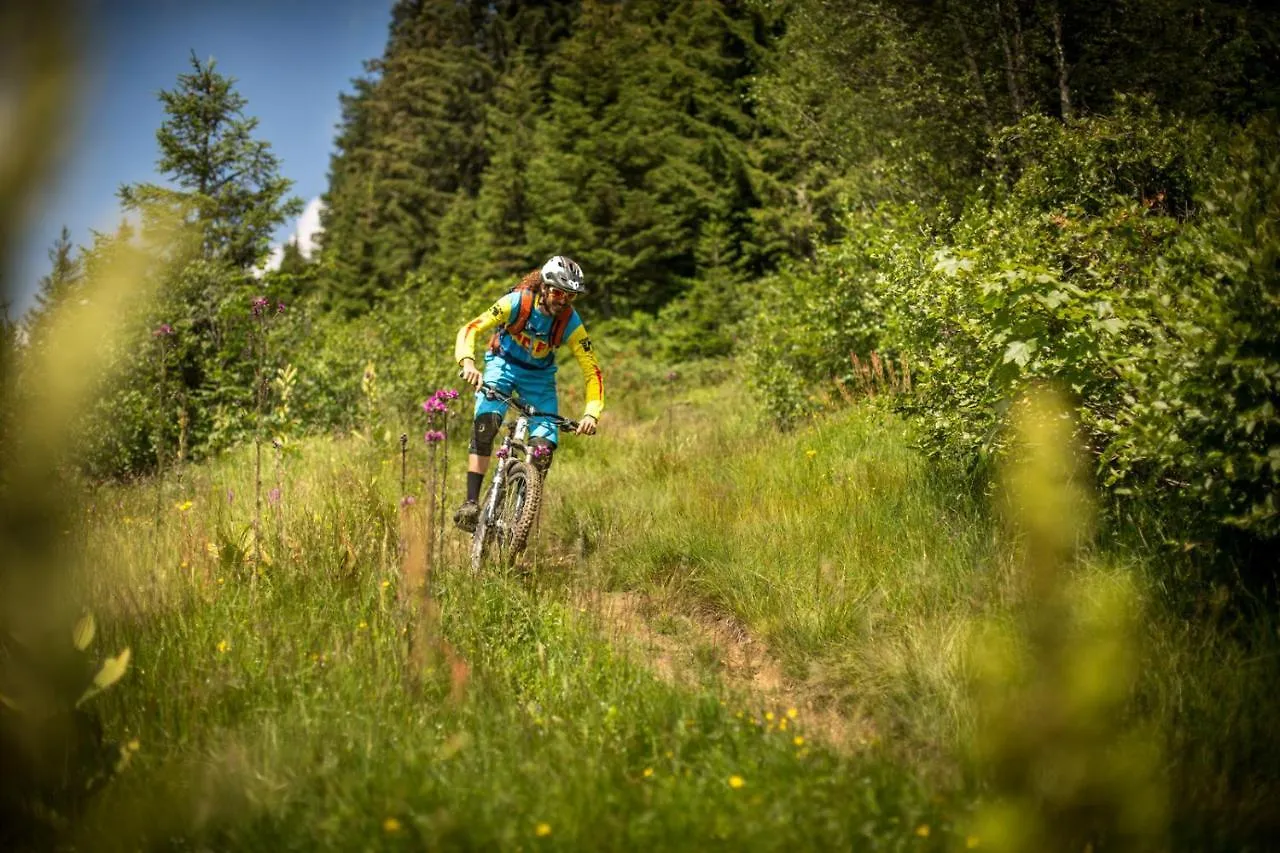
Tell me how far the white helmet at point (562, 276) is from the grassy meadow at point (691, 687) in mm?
1881

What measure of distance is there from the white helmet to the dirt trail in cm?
220

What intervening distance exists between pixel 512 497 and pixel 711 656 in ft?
6.65

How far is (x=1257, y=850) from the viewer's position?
1.99 m

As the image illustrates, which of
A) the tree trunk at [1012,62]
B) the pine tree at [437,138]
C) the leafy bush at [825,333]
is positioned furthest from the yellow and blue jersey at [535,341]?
the pine tree at [437,138]

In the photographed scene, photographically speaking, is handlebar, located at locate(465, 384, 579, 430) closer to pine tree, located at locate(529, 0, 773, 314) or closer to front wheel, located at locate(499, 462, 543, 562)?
front wheel, located at locate(499, 462, 543, 562)

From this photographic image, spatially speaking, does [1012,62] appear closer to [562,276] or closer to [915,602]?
[562,276]

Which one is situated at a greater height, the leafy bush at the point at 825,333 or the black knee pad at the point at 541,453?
the leafy bush at the point at 825,333

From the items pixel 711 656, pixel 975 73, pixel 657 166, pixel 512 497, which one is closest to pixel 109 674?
pixel 711 656

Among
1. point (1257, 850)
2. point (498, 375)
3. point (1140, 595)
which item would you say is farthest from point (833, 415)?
point (1257, 850)

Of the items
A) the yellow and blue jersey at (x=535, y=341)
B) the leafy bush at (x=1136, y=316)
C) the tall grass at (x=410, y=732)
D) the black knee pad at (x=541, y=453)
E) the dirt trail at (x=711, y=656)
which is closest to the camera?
the tall grass at (x=410, y=732)

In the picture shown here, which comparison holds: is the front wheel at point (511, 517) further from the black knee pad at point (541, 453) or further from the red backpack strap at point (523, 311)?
the red backpack strap at point (523, 311)

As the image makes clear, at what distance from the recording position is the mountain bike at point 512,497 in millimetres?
4727

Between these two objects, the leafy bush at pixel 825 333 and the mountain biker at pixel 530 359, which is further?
the leafy bush at pixel 825 333

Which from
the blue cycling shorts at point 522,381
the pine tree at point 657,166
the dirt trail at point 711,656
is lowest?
the dirt trail at point 711,656
